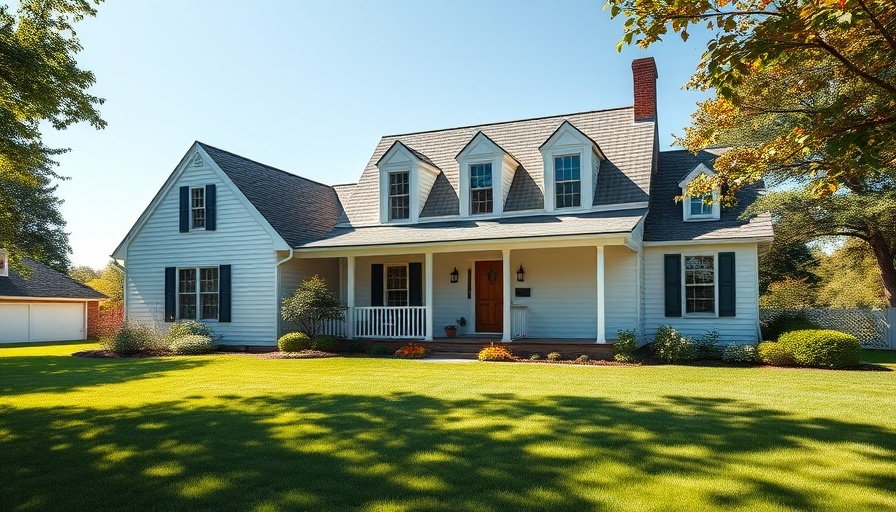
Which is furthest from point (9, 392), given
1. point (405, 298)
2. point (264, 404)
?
point (405, 298)

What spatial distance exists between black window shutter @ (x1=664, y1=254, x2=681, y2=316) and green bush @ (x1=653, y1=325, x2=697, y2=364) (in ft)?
7.17

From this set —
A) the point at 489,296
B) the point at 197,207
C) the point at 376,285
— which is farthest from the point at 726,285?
the point at 197,207

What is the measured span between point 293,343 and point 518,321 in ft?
20.1

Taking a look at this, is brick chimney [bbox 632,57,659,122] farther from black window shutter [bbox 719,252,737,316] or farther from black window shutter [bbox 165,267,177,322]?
black window shutter [bbox 165,267,177,322]

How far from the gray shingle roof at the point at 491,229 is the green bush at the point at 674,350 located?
274cm

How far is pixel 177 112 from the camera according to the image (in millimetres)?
13953

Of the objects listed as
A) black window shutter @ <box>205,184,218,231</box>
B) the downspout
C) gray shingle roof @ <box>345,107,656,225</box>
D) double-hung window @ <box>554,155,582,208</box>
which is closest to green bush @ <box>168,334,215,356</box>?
the downspout

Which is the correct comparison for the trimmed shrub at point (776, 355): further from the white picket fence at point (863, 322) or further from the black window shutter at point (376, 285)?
the black window shutter at point (376, 285)

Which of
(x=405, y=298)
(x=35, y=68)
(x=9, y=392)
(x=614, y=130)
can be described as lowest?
(x=9, y=392)

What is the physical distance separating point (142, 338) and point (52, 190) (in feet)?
83.6

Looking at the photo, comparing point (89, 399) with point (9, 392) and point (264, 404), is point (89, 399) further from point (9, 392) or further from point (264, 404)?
point (264, 404)

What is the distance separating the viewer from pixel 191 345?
17.3 m

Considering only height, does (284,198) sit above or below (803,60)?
above

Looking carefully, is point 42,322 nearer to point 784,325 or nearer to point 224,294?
point 224,294
